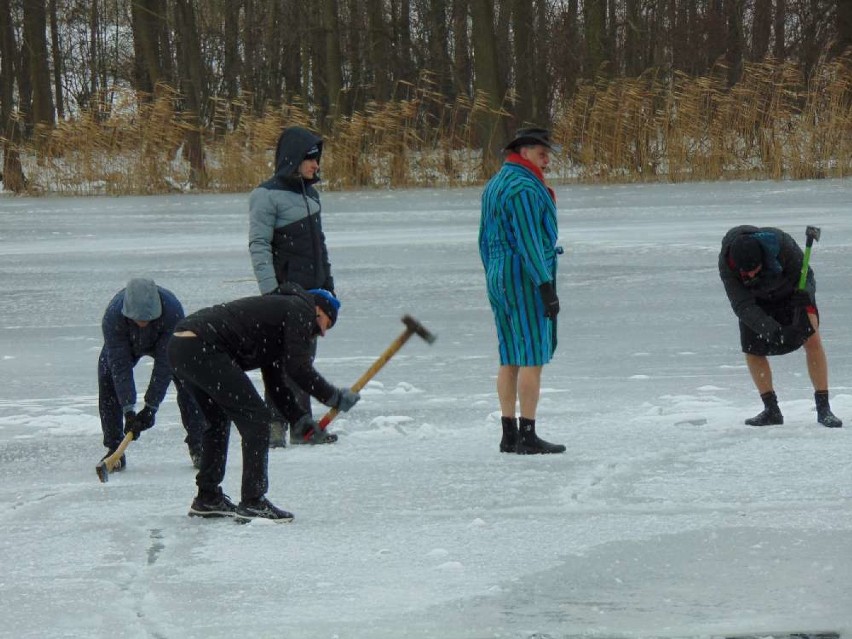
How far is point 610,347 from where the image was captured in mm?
9477

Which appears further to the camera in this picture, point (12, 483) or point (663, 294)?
point (663, 294)

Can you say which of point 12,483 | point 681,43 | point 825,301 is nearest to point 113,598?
point 12,483

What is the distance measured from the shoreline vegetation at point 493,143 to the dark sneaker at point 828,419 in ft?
44.2

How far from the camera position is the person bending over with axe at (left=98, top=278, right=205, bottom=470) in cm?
624

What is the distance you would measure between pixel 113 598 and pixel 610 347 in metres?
5.47

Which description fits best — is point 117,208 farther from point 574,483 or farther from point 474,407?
point 574,483

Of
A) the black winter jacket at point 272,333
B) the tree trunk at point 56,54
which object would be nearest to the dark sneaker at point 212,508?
the black winter jacket at point 272,333

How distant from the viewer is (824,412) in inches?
272

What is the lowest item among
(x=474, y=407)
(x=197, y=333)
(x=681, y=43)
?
(x=474, y=407)

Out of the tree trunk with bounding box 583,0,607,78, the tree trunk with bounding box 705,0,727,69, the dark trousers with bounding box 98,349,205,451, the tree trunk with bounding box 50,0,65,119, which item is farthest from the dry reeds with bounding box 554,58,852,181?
the tree trunk with bounding box 50,0,65,119

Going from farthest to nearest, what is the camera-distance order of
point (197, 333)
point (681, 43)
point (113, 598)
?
point (681, 43)
point (197, 333)
point (113, 598)

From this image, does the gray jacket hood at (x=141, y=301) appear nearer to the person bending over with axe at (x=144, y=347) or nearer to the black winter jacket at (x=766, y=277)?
the person bending over with axe at (x=144, y=347)

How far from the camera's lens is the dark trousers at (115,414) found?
6547 mm

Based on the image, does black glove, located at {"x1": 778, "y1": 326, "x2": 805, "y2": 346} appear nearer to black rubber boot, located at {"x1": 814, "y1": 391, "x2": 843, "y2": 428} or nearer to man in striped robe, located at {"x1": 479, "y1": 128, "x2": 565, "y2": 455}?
black rubber boot, located at {"x1": 814, "y1": 391, "x2": 843, "y2": 428}
